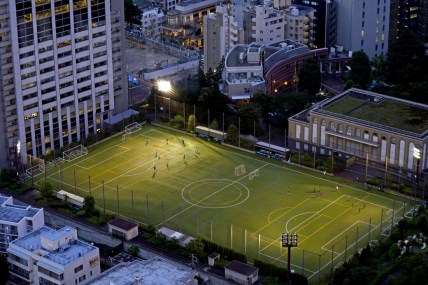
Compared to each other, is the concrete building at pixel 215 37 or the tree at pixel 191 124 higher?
the concrete building at pixel 215 37

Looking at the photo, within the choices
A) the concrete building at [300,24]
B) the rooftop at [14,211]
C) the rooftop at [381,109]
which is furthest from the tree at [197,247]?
the concrete building at [300,24]

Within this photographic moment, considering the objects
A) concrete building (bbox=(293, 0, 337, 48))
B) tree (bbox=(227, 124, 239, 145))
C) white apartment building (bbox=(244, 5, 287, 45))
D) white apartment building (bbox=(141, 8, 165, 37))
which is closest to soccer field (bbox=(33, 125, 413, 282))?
tree (bbox=(227, 124, 239, 145))

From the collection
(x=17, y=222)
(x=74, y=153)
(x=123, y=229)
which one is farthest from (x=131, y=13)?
(x=17, y=222)

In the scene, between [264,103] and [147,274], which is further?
[264,103]

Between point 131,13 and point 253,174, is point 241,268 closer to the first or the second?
→ point 253,174

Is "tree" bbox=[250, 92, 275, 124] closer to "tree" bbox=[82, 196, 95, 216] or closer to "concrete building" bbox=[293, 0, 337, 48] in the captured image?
"concrete building" bbox=[293, 0, 337, 48]

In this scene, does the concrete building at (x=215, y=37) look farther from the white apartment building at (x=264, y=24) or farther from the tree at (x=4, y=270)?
the tree at (x=4, y=270)
